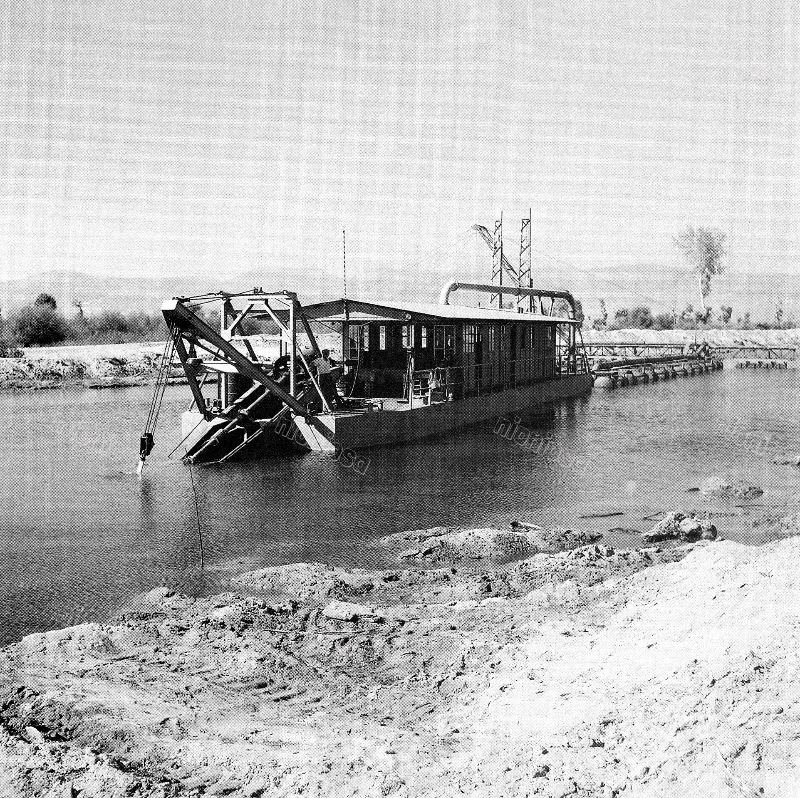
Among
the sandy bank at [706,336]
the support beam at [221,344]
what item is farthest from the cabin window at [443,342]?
the sandy bank at [706,336]

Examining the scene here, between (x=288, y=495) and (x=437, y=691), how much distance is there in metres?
12.1

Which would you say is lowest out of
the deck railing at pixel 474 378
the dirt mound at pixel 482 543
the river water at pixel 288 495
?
the river water at pixel 288 495

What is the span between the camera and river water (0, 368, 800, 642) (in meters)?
14.2

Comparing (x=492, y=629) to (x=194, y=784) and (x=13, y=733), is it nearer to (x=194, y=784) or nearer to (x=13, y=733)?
(x=194, y=784)

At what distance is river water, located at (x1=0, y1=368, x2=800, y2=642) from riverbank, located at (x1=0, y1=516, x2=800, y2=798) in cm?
268

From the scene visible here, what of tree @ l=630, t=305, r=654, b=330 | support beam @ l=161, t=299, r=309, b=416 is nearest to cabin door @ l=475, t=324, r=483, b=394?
support beam @ l=161, t=299, r=309, b=416

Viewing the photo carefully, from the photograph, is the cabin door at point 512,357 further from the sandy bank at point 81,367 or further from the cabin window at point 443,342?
the sandy bank at point 81,367

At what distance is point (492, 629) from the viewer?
952 cm

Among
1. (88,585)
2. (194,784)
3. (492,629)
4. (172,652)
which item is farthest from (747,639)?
(88,585)

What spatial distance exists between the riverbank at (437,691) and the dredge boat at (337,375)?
1220cm

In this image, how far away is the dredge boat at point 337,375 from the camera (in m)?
24.0

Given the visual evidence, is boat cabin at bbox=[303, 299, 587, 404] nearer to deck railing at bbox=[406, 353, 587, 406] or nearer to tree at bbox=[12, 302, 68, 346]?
deck railing at bbox=[406, 353, 587, 406]

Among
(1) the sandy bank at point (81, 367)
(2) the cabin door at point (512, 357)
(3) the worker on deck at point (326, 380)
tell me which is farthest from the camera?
(1) the sandy bank at point (81, 367)

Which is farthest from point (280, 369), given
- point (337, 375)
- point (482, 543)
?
point (482, 543)
